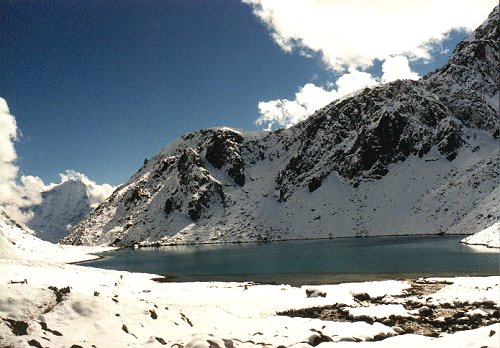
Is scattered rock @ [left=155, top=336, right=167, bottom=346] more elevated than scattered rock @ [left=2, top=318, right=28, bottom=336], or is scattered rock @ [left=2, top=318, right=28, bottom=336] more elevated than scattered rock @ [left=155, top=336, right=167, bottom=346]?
scattered rock @ [left=2, top=318, right=28, bottom=336]

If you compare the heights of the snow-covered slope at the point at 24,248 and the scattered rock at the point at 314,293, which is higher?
the snow-covered slope at the point at 24,248

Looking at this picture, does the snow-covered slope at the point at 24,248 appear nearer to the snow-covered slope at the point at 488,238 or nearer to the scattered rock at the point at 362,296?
the scattered rock at the point at 362,296

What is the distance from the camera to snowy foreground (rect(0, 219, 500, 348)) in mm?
19578

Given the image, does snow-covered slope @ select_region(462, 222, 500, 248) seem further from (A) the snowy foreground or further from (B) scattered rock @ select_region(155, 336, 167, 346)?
(B) scattered rock @ select_region(155, 336, 167, 346)

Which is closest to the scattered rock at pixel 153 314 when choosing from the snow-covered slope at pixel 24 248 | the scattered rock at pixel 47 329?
the scattered rock at pixel 47 329

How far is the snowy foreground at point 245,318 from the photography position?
771 inches

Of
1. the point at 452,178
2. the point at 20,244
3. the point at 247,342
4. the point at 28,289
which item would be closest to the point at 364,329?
the point at 247,342

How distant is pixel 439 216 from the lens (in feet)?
457

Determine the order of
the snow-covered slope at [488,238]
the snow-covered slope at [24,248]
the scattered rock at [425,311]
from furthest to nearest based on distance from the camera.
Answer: the snow-covered slope at [24,248] < the snow-covered slope at [488,238] < the scattered rock at [425,311]

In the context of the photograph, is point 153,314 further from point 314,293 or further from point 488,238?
point 488,238

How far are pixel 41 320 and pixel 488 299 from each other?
1289 inches

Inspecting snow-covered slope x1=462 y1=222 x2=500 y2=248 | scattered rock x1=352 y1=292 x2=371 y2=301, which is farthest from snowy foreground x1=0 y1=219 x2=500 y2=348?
snow-covered slope x1=462 y1=222 x2=500 y2=248

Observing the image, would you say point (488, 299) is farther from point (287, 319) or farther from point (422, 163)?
point (422, 163)

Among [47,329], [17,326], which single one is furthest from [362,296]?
[17,326]
